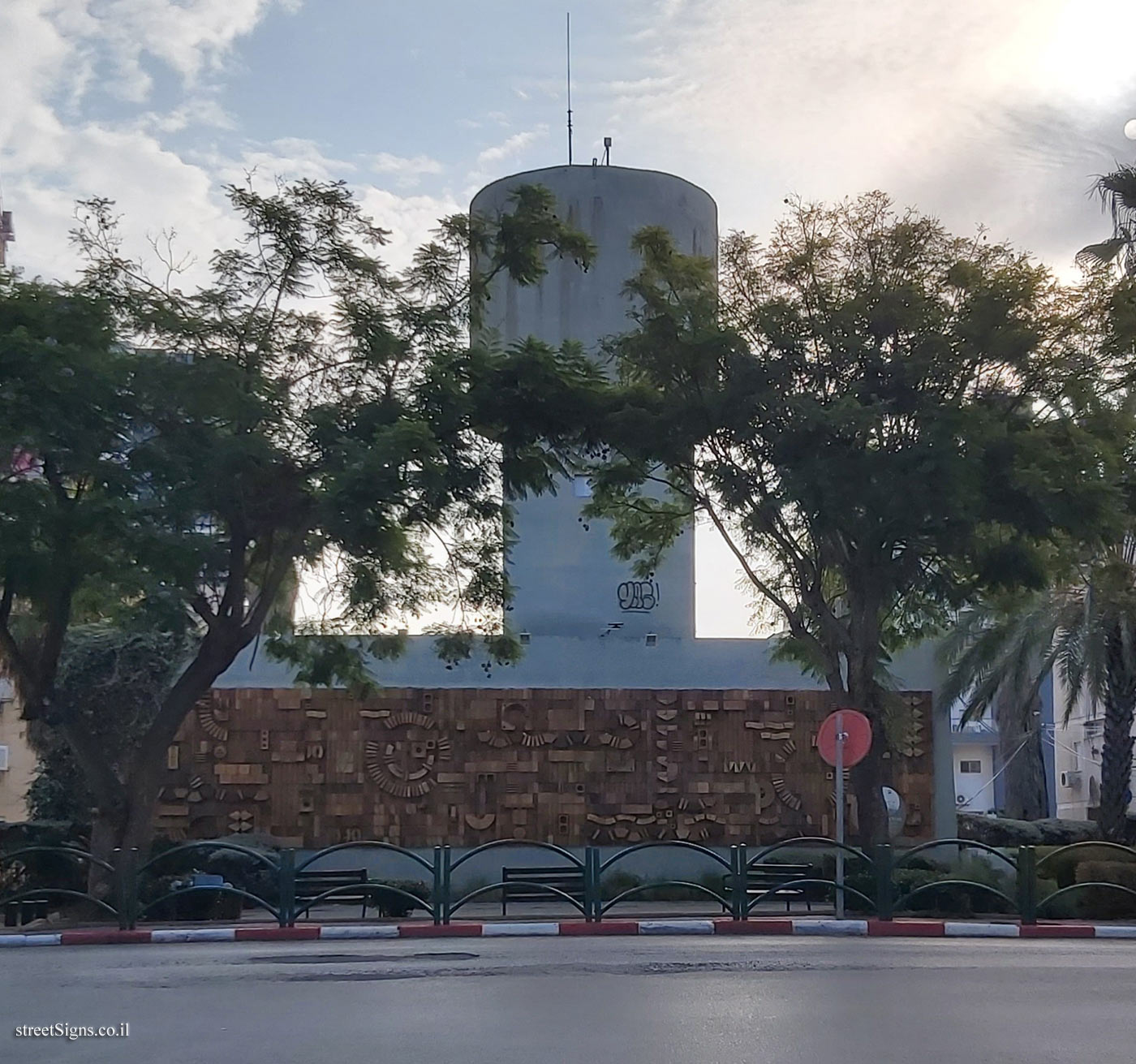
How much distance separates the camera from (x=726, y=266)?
2239 centimetres

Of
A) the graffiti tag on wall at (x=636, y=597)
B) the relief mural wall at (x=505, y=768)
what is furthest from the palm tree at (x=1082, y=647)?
the graffiti tag on wall at (x=636, y=597)

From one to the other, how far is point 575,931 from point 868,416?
298 inches

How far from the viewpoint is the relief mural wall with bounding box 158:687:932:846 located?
83.8ft

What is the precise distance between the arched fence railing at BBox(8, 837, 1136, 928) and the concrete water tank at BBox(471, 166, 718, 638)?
680 cm

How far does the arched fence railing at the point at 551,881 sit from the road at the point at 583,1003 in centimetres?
203

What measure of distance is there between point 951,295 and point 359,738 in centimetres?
1240

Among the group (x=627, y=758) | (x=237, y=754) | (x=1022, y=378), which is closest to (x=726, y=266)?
(x=1022, y=378)

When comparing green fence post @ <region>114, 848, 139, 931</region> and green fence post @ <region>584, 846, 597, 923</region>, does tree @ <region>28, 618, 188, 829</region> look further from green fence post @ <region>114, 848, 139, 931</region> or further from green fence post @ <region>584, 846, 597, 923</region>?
green fence post @ <region>584, 846, 597, 923</region>

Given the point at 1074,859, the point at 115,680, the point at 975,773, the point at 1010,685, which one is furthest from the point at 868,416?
the point at 975,773

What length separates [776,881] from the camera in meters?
20.8

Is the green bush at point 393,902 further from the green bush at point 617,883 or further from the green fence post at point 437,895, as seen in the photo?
the green bush at point 617,883

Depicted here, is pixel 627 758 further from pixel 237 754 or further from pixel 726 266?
pixel 726 266

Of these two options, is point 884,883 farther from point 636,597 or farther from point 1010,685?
point 1010,685

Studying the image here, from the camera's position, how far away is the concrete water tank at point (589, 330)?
3134 cm
